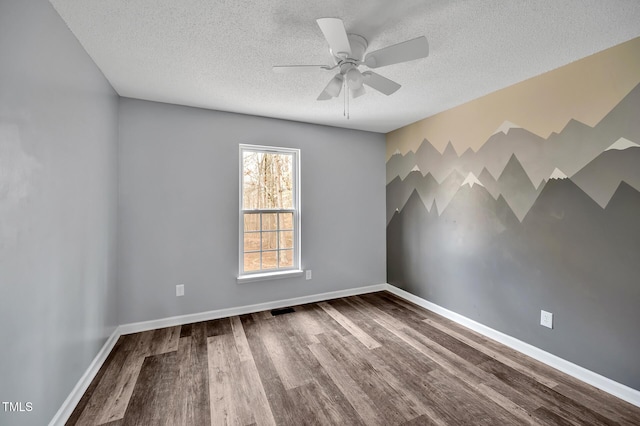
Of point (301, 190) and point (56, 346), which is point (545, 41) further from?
point (56, 346)

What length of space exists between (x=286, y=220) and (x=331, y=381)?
201 centimetres

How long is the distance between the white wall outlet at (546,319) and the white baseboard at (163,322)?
2034 millimetres

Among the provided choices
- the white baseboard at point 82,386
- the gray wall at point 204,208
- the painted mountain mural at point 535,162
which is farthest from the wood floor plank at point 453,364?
the white baseboard at point 82,386

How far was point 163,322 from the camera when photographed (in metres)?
2.87

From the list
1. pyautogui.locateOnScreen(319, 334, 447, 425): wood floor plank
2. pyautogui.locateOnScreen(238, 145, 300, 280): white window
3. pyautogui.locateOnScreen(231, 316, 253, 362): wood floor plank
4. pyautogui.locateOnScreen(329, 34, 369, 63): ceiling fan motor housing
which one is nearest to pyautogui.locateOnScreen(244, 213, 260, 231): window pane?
pyautogui.locateOnScreen(238, 145, 300, 280): white window

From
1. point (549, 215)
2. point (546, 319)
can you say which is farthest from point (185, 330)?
point (549, 215)

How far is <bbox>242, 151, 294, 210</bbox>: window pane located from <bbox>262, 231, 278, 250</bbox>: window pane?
351 mm

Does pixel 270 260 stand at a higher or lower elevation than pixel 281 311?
higher

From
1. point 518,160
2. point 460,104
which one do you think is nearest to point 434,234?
point 518,160

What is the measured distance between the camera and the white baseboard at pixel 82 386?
1.56 m

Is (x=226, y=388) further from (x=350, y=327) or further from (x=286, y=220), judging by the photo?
(x=286, y=220)

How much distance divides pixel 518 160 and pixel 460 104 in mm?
925

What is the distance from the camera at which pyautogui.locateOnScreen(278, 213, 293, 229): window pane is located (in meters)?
3.52

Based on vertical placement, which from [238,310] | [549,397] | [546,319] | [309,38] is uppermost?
[309,38]
